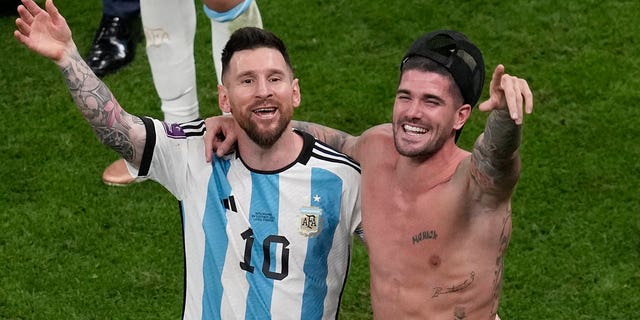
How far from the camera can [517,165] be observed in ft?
11.4

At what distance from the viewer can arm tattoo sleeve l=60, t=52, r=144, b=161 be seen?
3814 mm

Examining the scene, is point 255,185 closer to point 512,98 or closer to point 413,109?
point 413,109

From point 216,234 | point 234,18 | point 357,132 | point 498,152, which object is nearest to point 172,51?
point 234,18

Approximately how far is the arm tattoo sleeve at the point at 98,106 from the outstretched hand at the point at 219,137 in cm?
25

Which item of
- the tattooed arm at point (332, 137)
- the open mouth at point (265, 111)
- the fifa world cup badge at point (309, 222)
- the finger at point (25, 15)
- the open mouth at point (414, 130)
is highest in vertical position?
the finger at point (25, 15)

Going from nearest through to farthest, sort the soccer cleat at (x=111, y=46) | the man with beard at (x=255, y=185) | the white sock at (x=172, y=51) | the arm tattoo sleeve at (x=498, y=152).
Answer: the arm tattoo sleeve at (x=498, y=152)
the man with beard at (x=255, y=185)
the white sock at (x=172, y=51)
the soccer cleat at (x=111, y=46)

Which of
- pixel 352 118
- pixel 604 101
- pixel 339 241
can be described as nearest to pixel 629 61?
pixel 604 101

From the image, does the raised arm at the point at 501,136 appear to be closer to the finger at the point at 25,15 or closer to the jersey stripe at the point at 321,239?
the jersey stripe at the point at 321,239

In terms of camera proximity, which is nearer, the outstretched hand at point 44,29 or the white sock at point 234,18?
the outstretched hand at point 44,29

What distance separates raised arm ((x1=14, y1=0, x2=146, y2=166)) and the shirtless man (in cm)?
28

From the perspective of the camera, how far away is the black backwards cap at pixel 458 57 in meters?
3.66

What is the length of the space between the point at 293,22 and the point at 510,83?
4326 mm

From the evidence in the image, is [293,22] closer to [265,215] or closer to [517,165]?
[265,215]

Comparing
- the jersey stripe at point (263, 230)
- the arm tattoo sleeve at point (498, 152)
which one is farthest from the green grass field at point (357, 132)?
the arm tattoo sleeve at point (498, 152)
